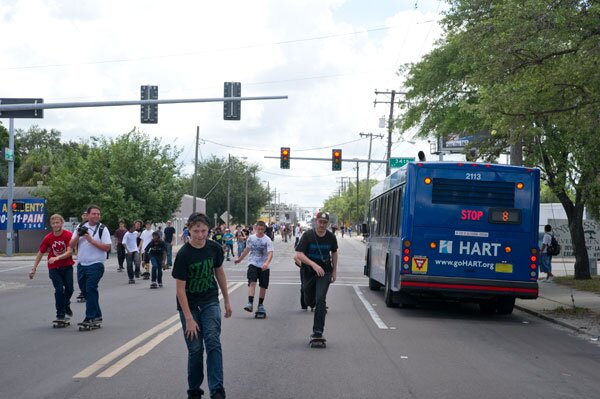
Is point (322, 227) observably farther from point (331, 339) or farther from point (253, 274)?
point (253, 274)

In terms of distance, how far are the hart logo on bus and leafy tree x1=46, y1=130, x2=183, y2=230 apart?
107 ft

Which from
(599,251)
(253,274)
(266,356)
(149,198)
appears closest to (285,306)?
(253,274)

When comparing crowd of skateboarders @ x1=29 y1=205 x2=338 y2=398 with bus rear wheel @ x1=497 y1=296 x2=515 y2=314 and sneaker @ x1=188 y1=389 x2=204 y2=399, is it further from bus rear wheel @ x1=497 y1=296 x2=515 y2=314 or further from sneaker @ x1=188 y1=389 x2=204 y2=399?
bus rear wheel @ x1=497 y1=296 x2=515 y2=314

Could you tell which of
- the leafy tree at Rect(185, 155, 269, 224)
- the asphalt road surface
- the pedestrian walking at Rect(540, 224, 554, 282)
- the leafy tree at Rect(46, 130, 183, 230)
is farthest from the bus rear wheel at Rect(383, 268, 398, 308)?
the leafy tree at Rect(185, 155, 269, 224)

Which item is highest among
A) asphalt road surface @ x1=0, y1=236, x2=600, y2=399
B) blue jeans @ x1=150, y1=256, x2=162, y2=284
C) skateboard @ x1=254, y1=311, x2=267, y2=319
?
blue jeans @ x1=150, y1=256, x2=162, y2=284

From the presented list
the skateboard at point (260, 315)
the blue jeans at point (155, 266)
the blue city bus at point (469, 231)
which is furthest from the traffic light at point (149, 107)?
the skateboard at point (260, 315)

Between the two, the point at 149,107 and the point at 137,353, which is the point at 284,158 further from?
the point at 137,353

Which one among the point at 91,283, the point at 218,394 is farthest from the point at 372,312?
the point at 218,394

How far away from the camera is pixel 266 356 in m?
9.55

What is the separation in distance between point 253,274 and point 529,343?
512 centimetres

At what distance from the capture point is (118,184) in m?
44.9

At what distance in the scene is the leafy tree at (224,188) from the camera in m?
95.5

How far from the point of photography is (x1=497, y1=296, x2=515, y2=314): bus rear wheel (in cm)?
1545

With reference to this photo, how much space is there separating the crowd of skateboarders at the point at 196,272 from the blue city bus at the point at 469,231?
103 inches
